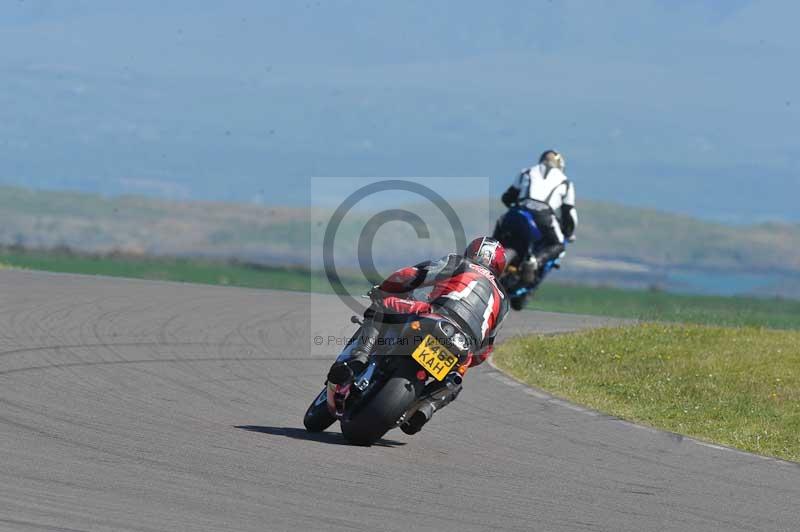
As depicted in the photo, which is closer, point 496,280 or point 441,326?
point 441,326

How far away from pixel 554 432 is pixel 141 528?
5.20 metres

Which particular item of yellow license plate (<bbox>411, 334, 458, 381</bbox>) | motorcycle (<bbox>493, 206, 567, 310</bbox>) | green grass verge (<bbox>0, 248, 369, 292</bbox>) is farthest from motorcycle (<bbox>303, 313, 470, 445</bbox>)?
green grass verge (<bbox>0, 248, 369, 292</bbox>)

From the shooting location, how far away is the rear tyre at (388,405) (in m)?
9.80

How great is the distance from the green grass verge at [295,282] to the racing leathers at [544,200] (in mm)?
4343

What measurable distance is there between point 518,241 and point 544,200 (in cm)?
64

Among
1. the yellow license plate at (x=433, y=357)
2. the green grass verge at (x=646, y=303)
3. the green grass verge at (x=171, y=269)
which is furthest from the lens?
the green grass verge at (x=171, y=269)

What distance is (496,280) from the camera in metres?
10.5

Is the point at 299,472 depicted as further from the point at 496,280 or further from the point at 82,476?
the point at 496,280

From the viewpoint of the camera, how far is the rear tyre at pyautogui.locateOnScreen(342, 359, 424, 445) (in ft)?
32.1

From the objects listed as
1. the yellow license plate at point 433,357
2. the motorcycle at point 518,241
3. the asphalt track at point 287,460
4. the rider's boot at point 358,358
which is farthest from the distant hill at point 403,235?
the yellow license plate at point 433,357

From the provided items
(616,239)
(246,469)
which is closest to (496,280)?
(246,469)

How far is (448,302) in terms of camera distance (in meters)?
10.1

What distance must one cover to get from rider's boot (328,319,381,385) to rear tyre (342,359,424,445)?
0.75 feet

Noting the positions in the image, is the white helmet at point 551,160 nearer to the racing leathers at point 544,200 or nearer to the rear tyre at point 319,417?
the racing leathers at point 544,200
